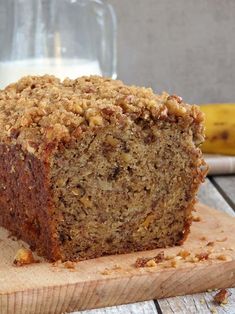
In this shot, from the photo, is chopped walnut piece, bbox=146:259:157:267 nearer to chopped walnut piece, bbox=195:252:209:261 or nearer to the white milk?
chopped walnut piece, bbox=195:252:209:261

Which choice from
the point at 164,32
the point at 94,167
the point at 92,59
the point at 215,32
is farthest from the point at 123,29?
the point at 94,167

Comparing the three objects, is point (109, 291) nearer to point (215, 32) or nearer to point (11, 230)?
point (11, 230)

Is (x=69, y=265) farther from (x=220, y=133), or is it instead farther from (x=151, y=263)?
(x=220, y=133)

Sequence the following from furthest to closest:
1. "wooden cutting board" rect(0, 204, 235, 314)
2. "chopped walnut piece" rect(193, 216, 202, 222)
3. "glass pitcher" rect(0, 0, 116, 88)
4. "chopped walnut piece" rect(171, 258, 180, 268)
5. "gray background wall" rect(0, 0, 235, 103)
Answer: "gray background wall" rect(0, 0, 235, 103) < "glass pitcher" rect(0, 0, 116, 88) < "chopped walnut piece" rect(193, 216, 202, 222) < "chopped walnut piece" rect(171, 258, 180, 268) < "wooden cutting board" rect(0, 204, 235, 314)

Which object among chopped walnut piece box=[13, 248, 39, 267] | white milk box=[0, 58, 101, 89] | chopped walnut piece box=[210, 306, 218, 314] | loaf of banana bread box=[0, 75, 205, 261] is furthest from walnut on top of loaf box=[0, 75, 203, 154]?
white milk box=[0, 58, 101, 89]

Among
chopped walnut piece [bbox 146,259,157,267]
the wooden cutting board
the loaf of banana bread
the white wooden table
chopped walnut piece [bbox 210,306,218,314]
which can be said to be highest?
the loaf of banana bread

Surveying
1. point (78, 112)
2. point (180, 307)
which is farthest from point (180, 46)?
point (180, 307)
